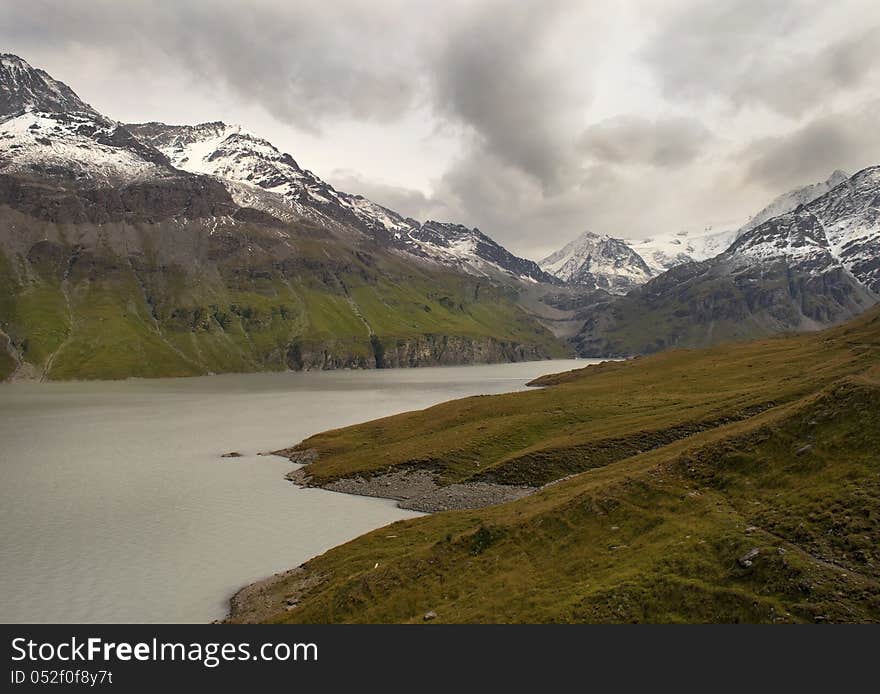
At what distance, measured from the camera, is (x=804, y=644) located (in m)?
21.9

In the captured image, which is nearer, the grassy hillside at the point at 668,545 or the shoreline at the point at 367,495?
the grassy hillside at the point at 668,545

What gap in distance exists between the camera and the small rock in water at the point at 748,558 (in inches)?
1068

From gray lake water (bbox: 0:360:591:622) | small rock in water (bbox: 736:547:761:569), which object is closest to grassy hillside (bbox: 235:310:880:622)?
small rock in water (bbox: 736:547:761:569)

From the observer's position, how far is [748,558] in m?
27.4

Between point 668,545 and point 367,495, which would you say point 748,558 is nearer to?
point 668,545

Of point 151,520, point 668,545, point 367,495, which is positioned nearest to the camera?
point 668,545

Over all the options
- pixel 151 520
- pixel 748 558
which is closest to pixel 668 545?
pixel 748 558

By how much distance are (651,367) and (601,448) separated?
91.0 metres

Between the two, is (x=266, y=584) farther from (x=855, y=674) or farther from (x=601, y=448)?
(x=601, y=448)

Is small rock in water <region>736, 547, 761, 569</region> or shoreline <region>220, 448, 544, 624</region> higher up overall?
small rock in water <region>736, 547, 761, 569</region>

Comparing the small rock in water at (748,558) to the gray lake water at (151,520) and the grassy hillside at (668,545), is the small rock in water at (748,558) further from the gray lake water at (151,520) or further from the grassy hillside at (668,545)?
the gray lake water at (151,520)

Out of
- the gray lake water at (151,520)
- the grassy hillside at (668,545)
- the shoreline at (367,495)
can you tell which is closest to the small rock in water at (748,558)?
the grassy hillside at (668,545)

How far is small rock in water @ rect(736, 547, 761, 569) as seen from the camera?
89.0 ft

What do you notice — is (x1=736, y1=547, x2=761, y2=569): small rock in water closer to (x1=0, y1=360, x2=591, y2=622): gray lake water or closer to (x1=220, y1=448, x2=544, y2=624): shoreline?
(x1=220, y1=448, x2=544, y2=624): shoreline
